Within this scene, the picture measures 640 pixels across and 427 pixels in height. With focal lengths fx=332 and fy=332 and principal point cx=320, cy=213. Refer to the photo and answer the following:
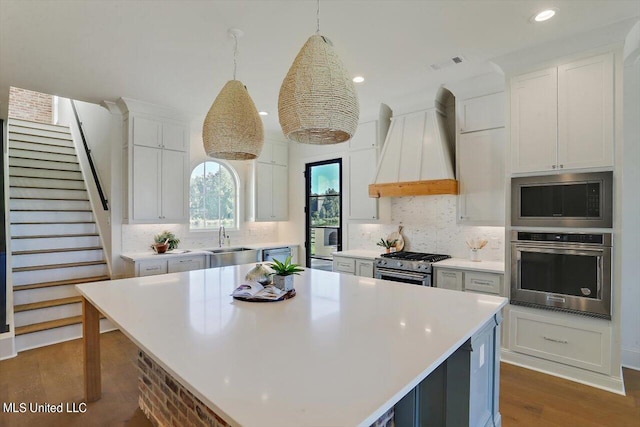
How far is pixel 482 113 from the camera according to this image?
11.5 ft

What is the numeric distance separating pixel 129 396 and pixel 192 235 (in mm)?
2748

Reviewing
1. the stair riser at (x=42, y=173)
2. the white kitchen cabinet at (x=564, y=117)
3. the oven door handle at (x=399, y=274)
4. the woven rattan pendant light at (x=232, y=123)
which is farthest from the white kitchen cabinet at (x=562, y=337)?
the stair riser at (x=42, y=173)

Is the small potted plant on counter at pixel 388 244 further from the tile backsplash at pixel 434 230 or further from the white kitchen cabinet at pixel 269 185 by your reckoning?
the white kitchen cabinet at pixel 269 185

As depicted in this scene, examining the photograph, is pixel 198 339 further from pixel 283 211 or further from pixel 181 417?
pixel 283 211

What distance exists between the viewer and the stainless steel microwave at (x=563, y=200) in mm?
2641

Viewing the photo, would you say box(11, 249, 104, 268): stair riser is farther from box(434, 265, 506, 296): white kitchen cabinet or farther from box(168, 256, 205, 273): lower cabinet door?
box(434, 265, 506, 296): white kitchen cabinet

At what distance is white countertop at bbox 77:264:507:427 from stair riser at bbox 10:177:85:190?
396 centimetres

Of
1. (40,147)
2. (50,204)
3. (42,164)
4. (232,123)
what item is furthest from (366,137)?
(40,147)

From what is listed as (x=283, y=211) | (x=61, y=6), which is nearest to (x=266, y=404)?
(x=61, y=6)

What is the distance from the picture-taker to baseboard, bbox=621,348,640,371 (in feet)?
9.86

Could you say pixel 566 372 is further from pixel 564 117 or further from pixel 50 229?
pixel 50 229

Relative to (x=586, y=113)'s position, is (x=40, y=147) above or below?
above

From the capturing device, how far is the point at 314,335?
1.41m

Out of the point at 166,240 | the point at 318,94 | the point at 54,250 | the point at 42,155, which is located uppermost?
the point at 42,155
